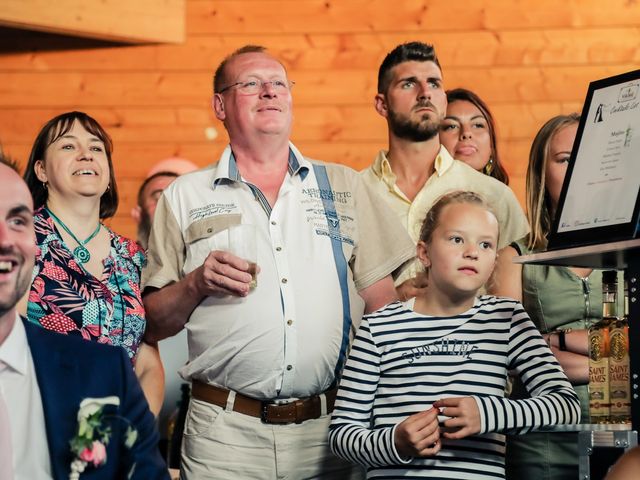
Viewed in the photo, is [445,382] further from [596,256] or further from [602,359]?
[596,256]

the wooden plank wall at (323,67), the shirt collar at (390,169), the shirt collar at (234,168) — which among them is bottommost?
the shirt collar at (234,168)

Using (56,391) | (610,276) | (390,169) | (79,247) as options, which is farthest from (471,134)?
(56,391)

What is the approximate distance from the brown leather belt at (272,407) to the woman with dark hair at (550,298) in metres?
0.51

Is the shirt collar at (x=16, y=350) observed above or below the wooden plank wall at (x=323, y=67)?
below

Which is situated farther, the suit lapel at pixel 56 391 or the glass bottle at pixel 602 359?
the glass bottle at pixel 602 359

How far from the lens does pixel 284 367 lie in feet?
8.63

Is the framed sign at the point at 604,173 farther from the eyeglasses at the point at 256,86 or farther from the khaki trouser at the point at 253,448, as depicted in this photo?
the eyeglasses at the point at 256,86

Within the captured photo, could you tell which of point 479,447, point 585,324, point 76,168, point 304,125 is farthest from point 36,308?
point 304,125

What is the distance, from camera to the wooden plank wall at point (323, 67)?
5.14 meters

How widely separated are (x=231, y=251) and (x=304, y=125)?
2854mm

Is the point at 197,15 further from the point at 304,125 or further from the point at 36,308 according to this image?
the point at 36,308

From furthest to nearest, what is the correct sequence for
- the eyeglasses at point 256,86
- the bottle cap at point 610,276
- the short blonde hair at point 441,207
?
the eyeglasses at point 256,86
the short blonde hair at point 441,207
the bottle cap at point 610,276

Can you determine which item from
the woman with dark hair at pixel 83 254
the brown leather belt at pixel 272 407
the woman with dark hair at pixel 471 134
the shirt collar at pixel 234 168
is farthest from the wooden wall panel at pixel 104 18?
the brown leather belt at pixel 272 407

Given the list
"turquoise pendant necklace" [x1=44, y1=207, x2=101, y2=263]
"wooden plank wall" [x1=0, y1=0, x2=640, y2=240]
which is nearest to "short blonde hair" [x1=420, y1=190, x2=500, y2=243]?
"turquoise pendant necklace" [x1=44, y1=207, x2=101, y2=263]
